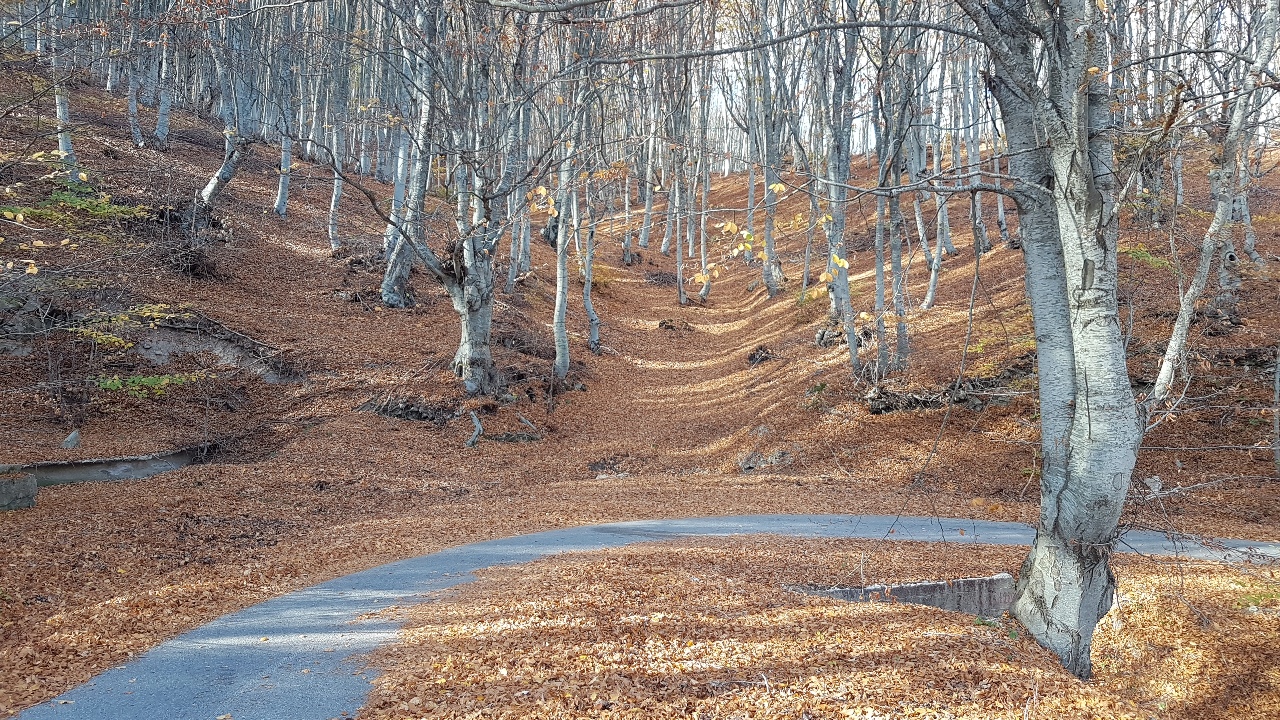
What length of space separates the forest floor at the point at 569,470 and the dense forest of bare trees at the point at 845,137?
1.73 ft

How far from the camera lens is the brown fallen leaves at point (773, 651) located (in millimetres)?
3795

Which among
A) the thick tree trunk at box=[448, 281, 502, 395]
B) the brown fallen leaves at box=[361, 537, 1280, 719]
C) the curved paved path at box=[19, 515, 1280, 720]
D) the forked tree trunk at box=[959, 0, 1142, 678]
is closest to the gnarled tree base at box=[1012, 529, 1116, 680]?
the forked tree trunk at box=[959, 0, 1142, 678]

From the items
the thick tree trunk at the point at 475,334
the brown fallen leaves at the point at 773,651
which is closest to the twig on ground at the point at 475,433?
the thick tree trunk at the point at 475,334

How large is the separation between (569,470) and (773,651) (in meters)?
9.57

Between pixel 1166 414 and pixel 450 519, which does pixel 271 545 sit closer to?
pixel 450 519

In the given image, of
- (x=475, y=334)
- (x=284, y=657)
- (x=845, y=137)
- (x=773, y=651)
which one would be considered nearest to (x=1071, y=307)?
(x=773, y=651)

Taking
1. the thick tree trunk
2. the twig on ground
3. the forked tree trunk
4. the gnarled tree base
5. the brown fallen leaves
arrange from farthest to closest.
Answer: the thick tree trunk
the twig on ground
the gnarled tree base
the forked tree trunk
the brown fallen leaves

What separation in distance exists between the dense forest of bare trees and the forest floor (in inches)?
20.7

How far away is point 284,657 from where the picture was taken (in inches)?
183

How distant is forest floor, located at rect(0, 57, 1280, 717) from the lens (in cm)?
439

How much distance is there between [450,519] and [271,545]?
229 centimetres

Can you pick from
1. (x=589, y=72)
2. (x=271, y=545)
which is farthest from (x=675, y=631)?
(x=589, y=72)

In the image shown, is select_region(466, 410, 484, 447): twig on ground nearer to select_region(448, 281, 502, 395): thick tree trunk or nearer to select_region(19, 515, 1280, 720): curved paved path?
select_region(448, 281, 502, 395): thick tree trunk

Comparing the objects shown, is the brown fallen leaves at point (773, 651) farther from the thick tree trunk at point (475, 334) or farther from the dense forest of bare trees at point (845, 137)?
the thick tree trunk at point (475, 334)
